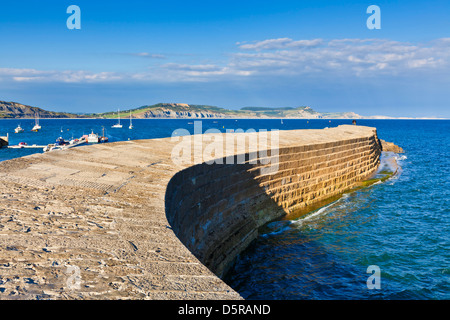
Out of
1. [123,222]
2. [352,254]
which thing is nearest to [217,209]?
[352,254]

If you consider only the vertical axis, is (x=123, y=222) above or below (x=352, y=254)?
above

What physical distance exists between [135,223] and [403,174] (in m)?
24.8

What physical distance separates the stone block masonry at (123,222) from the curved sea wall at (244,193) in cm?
5

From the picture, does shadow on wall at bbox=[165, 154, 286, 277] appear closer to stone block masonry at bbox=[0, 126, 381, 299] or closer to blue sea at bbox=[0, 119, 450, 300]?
stone block masonry at bbox=[0, 126, 381, 299]

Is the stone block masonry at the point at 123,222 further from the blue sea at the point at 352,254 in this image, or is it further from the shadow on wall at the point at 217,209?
the blue sea at the point at 352,254

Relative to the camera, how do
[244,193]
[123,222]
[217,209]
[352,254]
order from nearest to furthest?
1. [123,222]
2. [217,209]
3. [352,254]
4. [244,193]

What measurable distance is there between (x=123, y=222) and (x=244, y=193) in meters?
7.25

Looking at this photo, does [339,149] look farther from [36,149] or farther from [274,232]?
[36,149]

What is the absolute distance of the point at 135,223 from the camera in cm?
441

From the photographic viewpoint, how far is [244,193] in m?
11.4

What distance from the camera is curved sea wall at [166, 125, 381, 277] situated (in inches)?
303

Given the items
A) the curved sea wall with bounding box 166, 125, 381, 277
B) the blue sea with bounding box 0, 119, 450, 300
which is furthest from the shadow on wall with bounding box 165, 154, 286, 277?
the blue sea with bounding box 0, 119, 450, 300

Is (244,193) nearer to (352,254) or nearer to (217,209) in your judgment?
(217,209)
